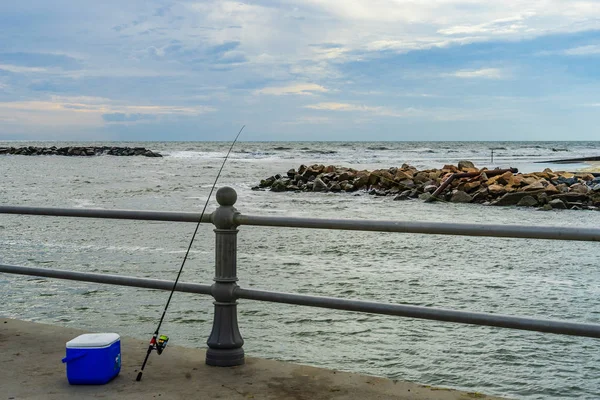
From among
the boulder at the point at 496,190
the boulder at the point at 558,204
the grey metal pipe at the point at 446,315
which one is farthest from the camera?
the boulder at the point at 496,190

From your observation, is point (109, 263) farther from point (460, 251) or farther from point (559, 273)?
point (559, 273)

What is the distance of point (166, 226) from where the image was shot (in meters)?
15.9

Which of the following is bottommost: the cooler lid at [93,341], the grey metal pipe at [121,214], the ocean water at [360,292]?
the ocean water at [360,292]

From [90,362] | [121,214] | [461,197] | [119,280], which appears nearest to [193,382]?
[90,362]

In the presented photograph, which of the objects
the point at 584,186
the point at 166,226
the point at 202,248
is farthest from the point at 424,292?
the point at 584,186

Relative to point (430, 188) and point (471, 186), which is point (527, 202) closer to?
point (471, 186)

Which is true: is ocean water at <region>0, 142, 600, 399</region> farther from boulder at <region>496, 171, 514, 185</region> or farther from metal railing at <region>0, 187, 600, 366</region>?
boulder at <region>496, 171, 514, 185</region>

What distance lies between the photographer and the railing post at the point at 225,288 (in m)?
Result: 4.27

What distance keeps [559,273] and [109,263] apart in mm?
7285

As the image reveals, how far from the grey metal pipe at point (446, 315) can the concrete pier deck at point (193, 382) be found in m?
0.49

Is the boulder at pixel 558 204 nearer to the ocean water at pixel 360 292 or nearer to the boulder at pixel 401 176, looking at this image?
the ocean water at pixel 360 292

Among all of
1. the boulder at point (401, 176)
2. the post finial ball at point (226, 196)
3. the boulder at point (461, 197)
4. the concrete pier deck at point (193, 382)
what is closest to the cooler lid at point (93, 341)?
the concrete pier deck at point (193, 382)

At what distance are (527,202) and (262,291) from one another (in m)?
17.2

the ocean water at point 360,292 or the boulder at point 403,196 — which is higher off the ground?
the boulder at point 403,196
